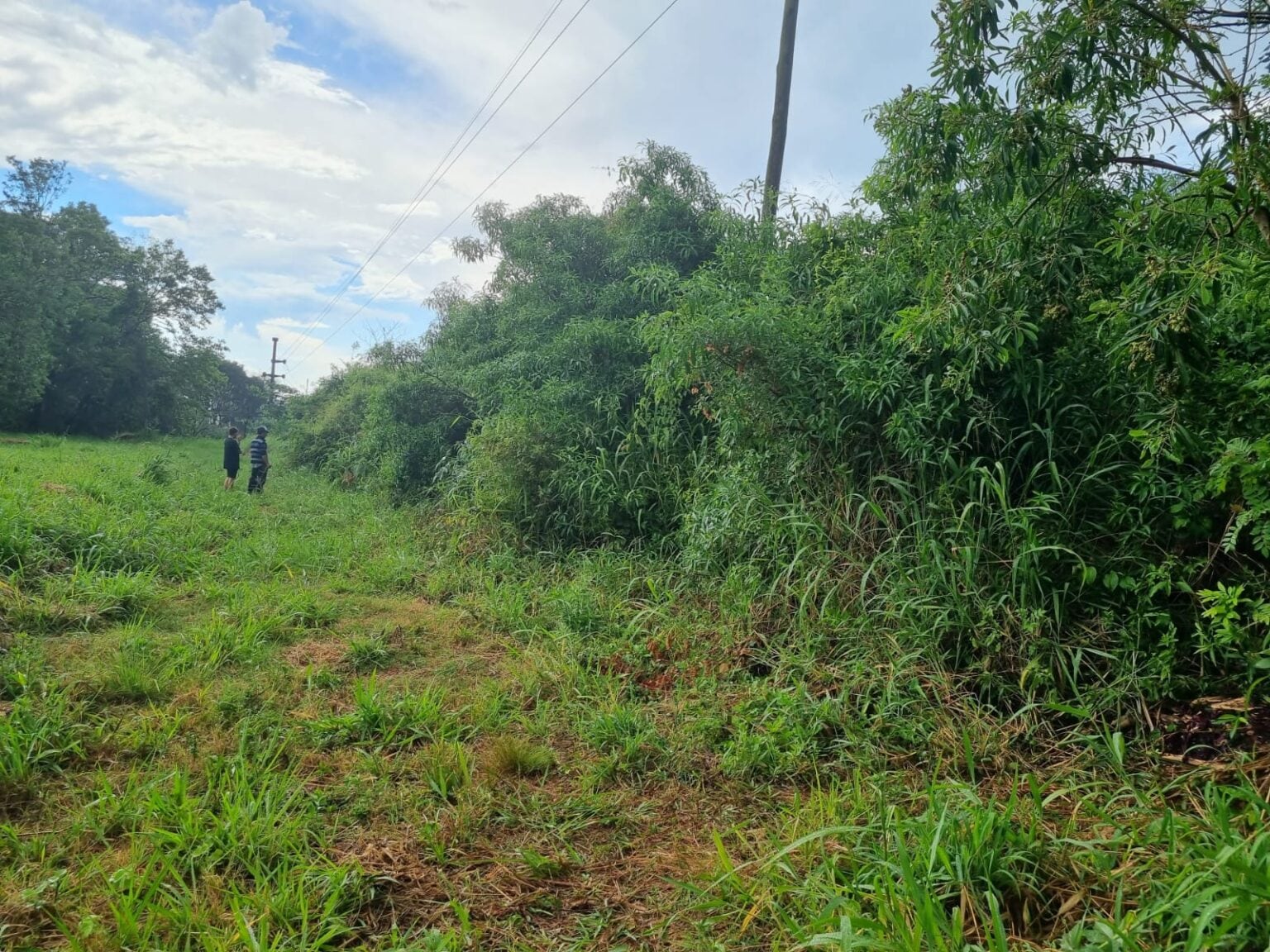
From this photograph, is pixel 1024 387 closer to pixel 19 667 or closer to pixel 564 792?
pixel 564 792

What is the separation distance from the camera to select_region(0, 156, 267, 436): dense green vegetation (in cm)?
1745

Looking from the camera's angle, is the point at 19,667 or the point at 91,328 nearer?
the point at 19,667

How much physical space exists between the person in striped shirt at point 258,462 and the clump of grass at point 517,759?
362 inches

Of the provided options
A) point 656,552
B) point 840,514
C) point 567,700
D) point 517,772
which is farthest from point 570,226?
point 517,772

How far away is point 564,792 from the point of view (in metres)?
2.73

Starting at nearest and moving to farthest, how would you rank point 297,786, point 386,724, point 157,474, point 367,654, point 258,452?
point 297,786 → point 386,724 → point 367,654 → point 157,474 → point 258,452

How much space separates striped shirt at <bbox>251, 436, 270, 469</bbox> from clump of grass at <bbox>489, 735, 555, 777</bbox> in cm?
917

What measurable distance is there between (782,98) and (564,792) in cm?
665

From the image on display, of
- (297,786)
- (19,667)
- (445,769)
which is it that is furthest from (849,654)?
(19,667)

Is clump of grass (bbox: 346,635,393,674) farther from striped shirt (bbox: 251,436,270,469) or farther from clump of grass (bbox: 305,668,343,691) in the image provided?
striped shirt (bbox: 251,436,270,469)

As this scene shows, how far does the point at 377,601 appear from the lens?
16.6 feet

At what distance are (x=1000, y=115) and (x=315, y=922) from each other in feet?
12.3

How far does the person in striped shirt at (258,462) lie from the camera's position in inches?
412

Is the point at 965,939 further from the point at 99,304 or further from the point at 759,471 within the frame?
the point at 99,304
